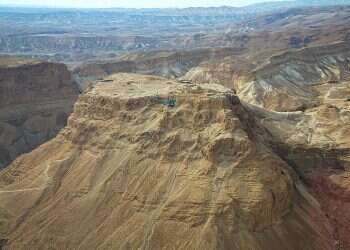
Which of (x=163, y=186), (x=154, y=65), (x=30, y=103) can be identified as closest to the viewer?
(x=163, y=186)

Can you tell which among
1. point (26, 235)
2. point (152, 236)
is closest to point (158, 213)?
point (152, 236)

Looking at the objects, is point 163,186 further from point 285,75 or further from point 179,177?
point 285,75

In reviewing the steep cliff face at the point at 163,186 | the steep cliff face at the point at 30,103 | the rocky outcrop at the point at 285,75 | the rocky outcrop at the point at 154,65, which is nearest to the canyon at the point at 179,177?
the steep cliff face at the point at 163,186

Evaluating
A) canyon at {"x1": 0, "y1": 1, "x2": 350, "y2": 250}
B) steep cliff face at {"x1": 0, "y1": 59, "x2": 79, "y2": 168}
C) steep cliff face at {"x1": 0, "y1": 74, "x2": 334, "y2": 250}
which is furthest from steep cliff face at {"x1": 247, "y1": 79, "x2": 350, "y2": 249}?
steep cliff face at {"x1": 0, "y1": 59, "x2": 79, "y2": 168}

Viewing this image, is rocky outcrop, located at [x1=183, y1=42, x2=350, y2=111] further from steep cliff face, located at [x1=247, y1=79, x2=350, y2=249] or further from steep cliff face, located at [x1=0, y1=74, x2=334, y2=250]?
steep cliff face, located at [x1=0, y1=74, x2=334, y2=250]

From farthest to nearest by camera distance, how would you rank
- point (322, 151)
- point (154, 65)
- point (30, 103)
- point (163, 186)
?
point (154, 65) < point (30, 103) < point (322, 151) < point (163, 186)

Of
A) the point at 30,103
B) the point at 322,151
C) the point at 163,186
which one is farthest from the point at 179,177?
the point at 30,103
